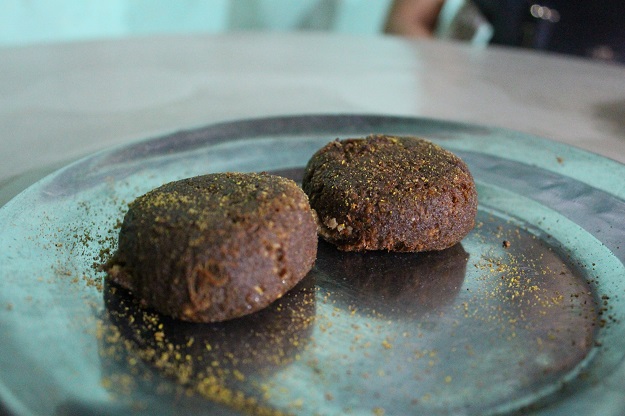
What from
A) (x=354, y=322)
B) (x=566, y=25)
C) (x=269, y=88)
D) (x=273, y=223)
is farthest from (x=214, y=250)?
(x=566, y=25)

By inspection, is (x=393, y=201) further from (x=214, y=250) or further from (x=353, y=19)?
(x=353, y=19)

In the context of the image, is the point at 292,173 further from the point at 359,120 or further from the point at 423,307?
the point at 423,307

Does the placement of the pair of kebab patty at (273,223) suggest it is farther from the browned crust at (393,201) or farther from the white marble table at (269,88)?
the white marble table at (269,88)

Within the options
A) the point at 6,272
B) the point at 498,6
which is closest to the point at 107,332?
the point at 6,272

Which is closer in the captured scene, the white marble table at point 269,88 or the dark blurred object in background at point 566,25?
the white marble table at point 269,88

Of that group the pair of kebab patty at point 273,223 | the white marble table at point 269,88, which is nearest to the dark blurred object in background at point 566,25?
the white marble table at point 269,88

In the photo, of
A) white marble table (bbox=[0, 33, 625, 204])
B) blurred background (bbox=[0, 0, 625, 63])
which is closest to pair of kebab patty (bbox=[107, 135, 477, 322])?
white marble table (bbox=[0, 33, 625, 204])
